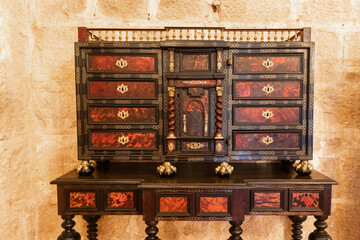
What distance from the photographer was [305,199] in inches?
74.1

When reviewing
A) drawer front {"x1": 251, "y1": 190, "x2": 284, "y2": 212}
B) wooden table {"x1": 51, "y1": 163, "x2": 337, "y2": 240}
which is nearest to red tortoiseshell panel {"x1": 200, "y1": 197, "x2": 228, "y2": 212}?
wooden table {"x1": 51, "y1": 163, "x2": 337, "y2": 240}

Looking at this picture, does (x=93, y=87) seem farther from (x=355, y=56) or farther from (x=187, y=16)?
(x=355, y=56)

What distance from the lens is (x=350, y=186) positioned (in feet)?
8.52

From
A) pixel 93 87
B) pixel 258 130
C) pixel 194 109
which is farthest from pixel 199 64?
pixel 93 87

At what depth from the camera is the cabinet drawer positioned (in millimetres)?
2094

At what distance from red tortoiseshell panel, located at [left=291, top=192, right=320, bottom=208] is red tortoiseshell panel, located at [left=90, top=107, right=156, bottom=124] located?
4.70 feet

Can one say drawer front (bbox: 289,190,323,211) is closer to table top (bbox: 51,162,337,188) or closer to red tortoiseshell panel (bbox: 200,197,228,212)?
table top (bbox: 51,162,337,188)

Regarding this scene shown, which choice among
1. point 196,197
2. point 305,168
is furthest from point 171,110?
point 305,168

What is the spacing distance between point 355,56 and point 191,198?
8.32 feet

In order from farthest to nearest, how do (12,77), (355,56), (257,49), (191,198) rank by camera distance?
(355,56)
(12,77)
(257,49)
(191,198)

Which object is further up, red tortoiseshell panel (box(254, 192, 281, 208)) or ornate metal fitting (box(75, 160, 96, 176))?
ornate metal fitting (box(75, 160, 96, 176))

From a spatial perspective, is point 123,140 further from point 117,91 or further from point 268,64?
point 268,64

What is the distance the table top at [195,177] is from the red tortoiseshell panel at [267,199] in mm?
106

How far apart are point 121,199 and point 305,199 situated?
1607mm
